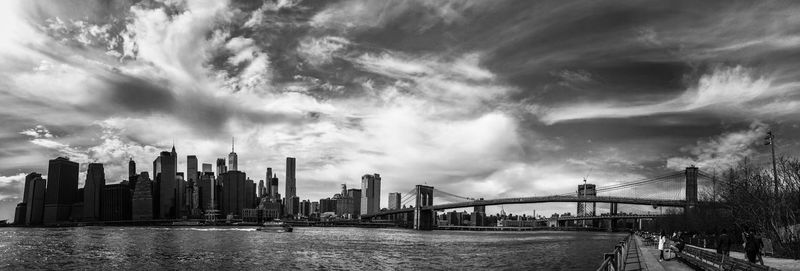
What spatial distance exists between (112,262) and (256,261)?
40.6ft

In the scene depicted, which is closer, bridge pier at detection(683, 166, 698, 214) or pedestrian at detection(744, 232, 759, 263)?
pedestrian at detection(744, 232, 759, 263)

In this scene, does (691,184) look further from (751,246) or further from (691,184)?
(751,246)

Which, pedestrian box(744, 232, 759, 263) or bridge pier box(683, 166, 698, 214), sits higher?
bridge pier box(683, 166, 698, 214)

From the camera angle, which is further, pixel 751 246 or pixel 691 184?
pixel 691 184

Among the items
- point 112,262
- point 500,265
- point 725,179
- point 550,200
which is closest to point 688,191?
point 550,200

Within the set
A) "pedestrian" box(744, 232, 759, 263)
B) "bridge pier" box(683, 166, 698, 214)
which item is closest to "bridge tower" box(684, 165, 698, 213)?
"bridge pier" box(683, 166, 698, 214)

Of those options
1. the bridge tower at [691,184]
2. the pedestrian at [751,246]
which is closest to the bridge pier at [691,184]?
the bridge tower at [691,184]

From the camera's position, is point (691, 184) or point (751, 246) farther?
point (691, 184)

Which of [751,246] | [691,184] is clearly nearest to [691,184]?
[691,184]

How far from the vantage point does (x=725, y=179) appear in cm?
5631

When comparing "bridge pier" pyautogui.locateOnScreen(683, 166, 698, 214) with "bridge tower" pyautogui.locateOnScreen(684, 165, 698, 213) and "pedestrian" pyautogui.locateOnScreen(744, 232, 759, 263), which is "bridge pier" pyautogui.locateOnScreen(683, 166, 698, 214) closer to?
"bridge tower" pyautogui.locateOnScreen(684, 165, 698, 213)

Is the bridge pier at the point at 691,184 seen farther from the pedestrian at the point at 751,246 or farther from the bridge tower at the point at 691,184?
the pedestrian at the point at 751,246

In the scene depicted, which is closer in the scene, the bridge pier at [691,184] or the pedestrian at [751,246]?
the pedestrian at [751,246]

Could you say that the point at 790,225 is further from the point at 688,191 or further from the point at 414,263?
the point at 688,191
